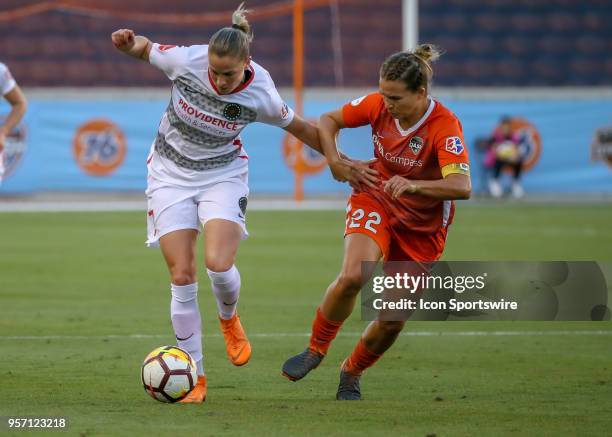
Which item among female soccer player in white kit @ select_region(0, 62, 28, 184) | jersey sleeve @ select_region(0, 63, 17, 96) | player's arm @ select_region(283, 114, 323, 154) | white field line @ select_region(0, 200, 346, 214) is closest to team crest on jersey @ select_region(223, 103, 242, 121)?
player's arm @ select_region(283, 114, 323, 154)

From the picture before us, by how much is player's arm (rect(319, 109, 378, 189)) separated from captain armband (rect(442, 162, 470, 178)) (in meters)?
0.43

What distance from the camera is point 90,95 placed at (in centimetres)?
2286

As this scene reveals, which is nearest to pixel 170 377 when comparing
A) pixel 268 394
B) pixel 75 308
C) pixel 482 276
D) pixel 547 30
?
pixel 268 394

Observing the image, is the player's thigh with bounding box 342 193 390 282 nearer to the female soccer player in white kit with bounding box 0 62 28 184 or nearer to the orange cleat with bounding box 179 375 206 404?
the orange cleat with bounding box 179 375 206 404

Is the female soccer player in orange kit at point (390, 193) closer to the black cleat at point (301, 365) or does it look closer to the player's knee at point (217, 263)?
the black cleat at point (301, 365)

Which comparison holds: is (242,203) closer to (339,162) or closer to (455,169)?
(339,162)

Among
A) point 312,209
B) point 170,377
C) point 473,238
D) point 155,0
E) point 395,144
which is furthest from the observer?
point 155,0

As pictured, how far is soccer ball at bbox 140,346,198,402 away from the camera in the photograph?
5.82 m

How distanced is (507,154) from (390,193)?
15.8m

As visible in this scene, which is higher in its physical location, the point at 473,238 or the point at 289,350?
the point at 473,238

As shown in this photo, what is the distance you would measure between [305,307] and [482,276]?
210 centimetres

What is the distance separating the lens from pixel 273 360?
7465mm

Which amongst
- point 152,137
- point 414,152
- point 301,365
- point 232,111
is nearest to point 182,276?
point 301,365

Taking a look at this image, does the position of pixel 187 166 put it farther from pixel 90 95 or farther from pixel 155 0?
pixel 155 0
